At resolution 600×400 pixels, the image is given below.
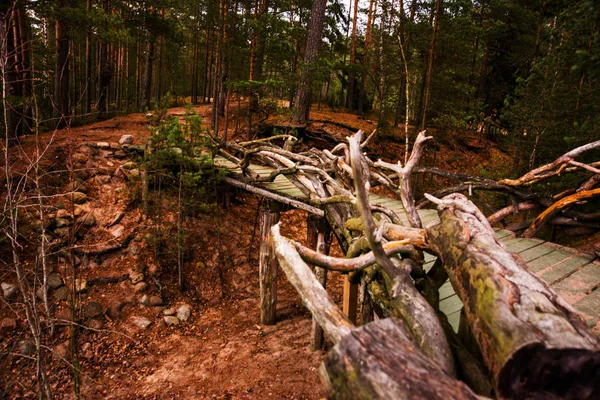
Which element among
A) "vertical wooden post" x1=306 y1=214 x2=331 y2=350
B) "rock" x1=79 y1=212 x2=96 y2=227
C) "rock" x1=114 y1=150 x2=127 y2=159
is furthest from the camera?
"rock" x1=114 y1=150 x2=127 y2=159

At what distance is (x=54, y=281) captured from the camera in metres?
7.48

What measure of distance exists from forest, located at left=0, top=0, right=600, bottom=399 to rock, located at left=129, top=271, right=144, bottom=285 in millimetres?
62

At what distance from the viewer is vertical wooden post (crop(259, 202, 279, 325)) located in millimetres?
7652

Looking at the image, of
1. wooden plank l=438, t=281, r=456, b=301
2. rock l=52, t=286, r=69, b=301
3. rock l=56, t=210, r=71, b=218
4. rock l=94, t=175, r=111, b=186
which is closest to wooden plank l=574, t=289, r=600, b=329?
wooden plank l=438, t=281, r=456, b=301

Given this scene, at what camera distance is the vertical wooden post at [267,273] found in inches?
301

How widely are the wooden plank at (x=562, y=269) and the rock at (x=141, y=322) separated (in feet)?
24.5

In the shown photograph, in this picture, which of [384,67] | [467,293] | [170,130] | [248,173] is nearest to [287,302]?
[248,173]

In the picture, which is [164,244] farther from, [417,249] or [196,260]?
[417,249]

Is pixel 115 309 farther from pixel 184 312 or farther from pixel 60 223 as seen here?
pixel 60 223

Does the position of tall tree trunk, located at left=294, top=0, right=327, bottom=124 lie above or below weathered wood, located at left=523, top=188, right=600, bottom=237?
above

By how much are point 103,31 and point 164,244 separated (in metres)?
6.05

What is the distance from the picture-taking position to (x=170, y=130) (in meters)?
7.09

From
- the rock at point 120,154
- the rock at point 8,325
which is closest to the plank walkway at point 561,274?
the rock at point 8,325

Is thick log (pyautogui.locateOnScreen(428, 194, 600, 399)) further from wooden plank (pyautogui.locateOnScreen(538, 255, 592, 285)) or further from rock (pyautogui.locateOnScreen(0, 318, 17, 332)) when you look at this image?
rock (pyautogui.locateOnScreen(0, 318, 17, 332))
